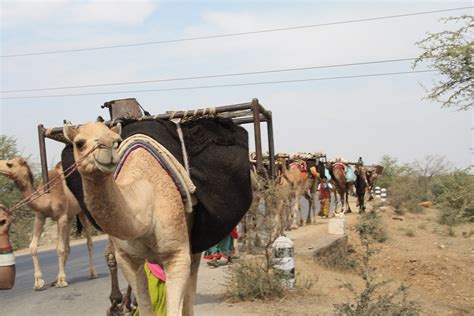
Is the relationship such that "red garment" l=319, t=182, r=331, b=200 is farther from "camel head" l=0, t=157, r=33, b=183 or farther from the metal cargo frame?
the metal cargo frame

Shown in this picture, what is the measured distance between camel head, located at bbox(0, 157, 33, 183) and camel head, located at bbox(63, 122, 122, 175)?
21.5 ft

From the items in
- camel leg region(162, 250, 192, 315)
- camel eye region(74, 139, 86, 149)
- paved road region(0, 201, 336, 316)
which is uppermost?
camel eye region(74, 139, 86, 149)

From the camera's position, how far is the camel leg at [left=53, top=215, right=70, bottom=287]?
1053 centimetres

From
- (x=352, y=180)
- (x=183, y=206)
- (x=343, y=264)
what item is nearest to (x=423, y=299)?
(x=343, y=264)

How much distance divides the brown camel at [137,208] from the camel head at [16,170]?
5528 millimetres

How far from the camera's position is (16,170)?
9.79 metres

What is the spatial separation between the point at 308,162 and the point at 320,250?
6917mm

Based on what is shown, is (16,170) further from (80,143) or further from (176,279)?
(80,143)

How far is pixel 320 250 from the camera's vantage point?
540 inches

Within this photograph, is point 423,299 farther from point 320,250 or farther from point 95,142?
point 95,142

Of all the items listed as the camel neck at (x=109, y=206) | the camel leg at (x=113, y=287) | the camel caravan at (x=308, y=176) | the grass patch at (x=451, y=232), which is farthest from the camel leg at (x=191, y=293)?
the grass patch at (x=451, y=232)

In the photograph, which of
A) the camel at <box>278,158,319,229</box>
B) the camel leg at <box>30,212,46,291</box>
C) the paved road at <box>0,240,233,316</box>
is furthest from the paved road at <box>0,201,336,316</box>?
the camel at <box>278,158,319,229</box>

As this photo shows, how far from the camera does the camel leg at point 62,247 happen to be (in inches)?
415

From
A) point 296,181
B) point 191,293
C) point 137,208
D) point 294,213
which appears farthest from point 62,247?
point 294,213
